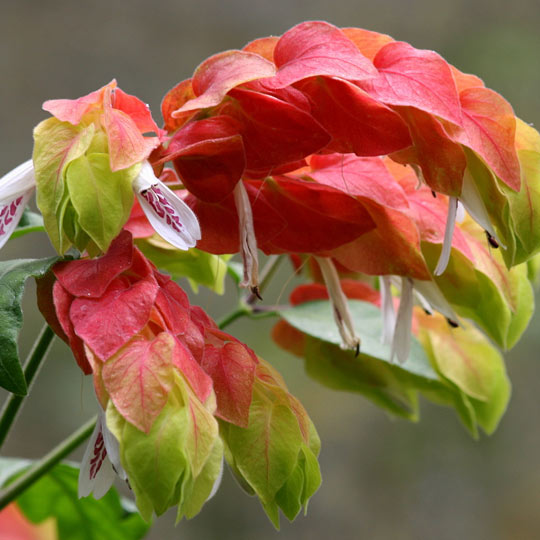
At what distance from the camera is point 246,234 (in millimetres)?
317

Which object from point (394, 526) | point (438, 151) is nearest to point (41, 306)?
point (438, 151)

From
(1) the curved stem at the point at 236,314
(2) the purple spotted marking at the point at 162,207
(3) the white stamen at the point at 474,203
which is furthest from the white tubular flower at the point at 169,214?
(1) the curved stem at the point at 236,314

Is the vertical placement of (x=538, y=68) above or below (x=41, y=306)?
below

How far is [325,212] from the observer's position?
347mm

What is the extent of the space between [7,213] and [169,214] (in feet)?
0.22

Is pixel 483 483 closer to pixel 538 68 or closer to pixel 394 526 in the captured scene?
pixel 394 526

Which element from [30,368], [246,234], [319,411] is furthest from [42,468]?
→ [319,411]

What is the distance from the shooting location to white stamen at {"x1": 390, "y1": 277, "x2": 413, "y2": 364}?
38 cm

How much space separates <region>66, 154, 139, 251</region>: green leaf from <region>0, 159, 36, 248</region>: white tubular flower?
0.13 ft

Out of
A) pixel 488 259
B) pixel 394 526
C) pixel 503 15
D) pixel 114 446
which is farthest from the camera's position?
pixel 503 15

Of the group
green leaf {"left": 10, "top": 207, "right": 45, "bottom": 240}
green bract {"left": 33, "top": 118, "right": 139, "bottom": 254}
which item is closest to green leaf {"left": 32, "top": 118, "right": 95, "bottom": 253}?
green bract {"left": 33, "top": 118, "right": 139, "bottom": 254}

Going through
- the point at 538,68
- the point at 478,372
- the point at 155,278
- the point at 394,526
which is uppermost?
the point at 155,278

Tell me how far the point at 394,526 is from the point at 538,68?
1191mm

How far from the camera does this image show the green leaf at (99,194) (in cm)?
27
